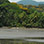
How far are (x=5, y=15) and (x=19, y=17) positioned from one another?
11.8 feet

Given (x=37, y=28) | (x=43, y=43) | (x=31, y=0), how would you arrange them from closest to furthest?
1. (x=43, y=43)
2. (x=37, y=28)
3. (x=31, y=0)

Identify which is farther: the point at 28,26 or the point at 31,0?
the point at 31,0

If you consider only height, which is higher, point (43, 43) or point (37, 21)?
point (43, 43)

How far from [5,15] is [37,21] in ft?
27.2

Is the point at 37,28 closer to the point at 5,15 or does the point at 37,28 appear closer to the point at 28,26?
the point at 28,26

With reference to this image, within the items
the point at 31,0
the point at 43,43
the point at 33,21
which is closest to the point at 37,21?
the point at 33,21

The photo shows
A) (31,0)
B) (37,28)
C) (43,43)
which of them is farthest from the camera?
(31,0)

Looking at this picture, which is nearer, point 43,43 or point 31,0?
point 43,43

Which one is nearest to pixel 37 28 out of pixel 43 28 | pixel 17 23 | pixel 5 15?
pixel 43 28

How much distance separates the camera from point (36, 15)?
59.8 m

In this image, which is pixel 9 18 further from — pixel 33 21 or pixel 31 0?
pixel 31 0

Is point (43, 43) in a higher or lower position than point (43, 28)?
higher

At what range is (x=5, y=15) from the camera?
59812mm

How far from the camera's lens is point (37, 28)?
56844 mm
